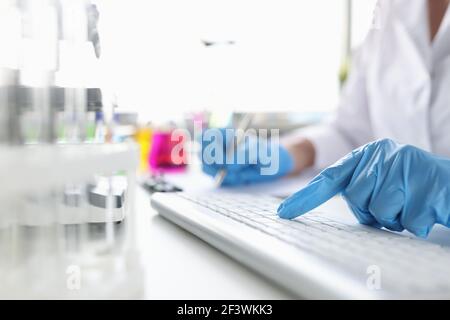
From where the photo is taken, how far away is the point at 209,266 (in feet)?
1.68

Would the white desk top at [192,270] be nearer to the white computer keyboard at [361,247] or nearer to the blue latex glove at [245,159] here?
the white computer keyboard at [361,247]

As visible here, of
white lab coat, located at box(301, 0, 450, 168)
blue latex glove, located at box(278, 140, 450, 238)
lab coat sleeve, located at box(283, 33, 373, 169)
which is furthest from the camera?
lab coat sleeve, located at box(283, 33, 373, 169)

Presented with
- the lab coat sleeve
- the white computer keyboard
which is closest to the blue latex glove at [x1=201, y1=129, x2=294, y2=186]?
the lab coat sleeve

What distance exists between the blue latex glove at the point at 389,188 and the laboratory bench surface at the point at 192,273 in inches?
5.7

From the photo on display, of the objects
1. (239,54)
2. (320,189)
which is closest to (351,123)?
(239,54)

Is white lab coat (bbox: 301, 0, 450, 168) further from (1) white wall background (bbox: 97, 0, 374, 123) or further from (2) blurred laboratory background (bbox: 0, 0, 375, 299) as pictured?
(2) blurred laboratory background (bbox: 0, 0, 375, 299)

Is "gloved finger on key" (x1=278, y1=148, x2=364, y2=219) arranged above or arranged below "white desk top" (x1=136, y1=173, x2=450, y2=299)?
above

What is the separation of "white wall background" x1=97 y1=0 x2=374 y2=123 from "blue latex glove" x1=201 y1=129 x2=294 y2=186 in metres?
0.23

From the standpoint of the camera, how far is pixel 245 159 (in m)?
1.19

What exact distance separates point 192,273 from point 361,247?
0.18 metres

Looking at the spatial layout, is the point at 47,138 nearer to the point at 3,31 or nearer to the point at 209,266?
the point at 3,31

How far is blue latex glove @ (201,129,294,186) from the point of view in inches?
46.7

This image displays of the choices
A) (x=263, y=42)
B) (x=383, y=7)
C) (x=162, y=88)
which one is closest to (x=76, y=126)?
(x=383, y=7)

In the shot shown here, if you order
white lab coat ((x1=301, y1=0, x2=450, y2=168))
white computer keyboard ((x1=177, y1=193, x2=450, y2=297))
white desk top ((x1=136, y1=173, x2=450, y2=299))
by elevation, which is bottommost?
white desk top ((x1=136, y1=173, x2=450, y2=299))
